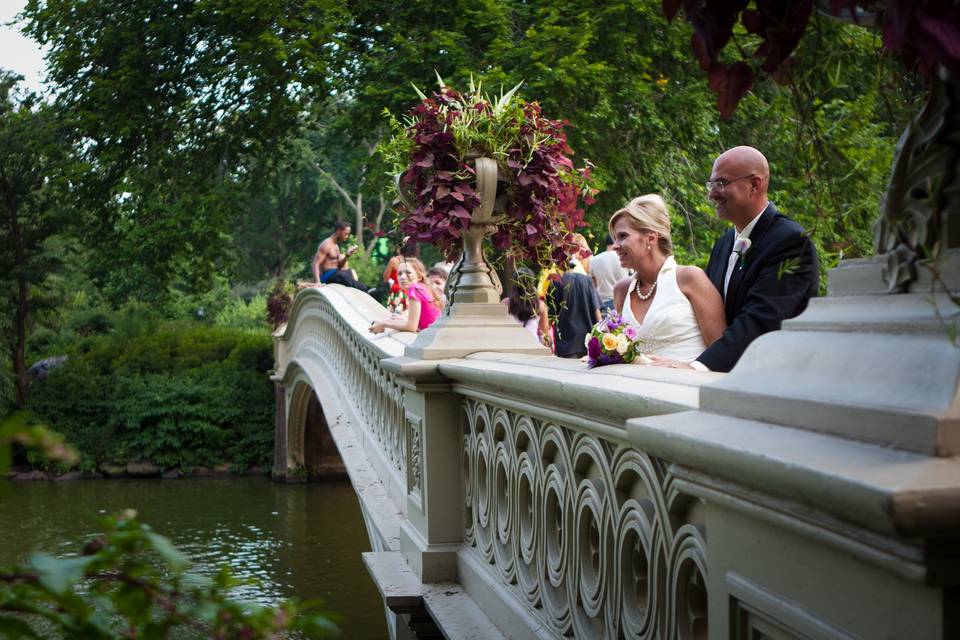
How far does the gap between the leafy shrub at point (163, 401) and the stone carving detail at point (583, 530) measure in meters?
18.3

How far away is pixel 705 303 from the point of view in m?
3.85

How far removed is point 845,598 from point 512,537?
2.59 meters

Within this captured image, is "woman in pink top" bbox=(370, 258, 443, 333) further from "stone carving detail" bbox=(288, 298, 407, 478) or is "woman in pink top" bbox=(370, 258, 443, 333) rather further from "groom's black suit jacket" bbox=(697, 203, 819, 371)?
"groom's black suit jacket" bbox=(697, 203, 819, 371)

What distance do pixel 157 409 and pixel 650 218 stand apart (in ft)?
62.9

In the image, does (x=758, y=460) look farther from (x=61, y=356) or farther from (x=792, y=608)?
(x=61, y=356)

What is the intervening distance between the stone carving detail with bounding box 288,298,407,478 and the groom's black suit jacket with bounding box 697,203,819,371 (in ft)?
8.25

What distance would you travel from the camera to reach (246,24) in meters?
Answer: 17.4

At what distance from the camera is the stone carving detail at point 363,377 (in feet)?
23.7

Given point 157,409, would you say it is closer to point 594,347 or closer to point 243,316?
point 243,316

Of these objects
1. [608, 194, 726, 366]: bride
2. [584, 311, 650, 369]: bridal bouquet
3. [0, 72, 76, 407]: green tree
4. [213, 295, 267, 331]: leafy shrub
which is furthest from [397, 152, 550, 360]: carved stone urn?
[213, 295, 267, 331]: leafy shrub

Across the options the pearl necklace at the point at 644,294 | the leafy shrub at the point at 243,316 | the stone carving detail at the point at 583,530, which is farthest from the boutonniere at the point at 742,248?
the leafy shrub at the point at 243,316

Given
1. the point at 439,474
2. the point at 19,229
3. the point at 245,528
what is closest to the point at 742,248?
the point at 439,474

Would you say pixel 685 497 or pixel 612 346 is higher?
pixel 612 346

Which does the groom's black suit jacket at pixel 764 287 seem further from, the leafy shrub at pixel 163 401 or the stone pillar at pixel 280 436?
the leafy shrub at pixel 163 401
